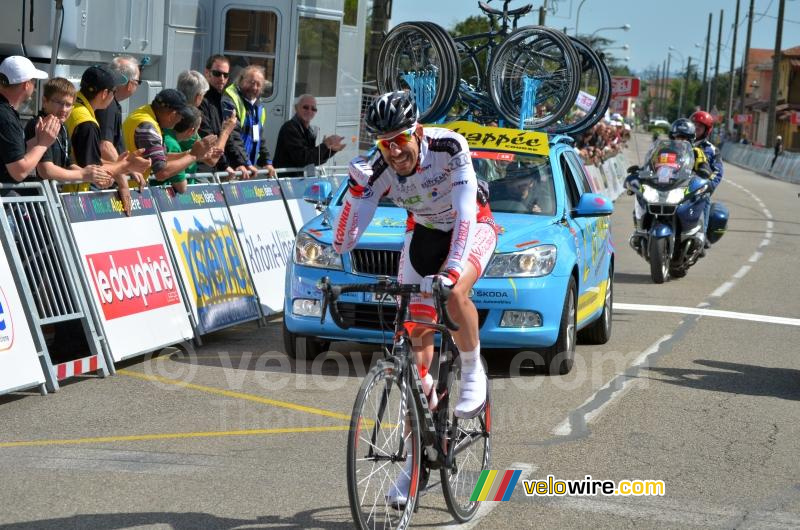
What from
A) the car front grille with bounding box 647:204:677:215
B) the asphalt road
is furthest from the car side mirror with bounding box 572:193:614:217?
the car front grille with bounding box 647:204:677:215

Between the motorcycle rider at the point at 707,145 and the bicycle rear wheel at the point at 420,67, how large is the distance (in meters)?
5.15

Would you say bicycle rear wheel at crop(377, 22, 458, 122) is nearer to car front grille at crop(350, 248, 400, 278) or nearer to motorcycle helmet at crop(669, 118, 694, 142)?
car front grille at crop(350, 248, 400, 278)

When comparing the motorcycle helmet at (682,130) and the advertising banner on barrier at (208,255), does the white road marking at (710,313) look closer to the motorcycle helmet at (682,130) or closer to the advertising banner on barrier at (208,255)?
the motorcycle helmet at (682,130)

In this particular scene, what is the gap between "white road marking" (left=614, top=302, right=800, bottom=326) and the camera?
1362 cm

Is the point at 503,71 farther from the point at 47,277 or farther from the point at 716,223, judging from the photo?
the point at 47,277

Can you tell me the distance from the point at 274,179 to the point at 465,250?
8.01 m

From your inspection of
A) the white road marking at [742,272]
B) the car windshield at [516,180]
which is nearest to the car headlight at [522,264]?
the car windshield at [516,180]

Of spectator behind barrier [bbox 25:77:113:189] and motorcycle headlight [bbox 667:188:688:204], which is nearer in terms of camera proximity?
spectator behind barrier [bbox 25:77:113:189]

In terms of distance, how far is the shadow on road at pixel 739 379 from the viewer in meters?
9.73

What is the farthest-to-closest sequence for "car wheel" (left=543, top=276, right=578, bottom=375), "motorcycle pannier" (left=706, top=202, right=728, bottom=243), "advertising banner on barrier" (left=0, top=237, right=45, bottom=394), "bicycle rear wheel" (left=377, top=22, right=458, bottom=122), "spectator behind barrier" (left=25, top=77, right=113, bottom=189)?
"motorcycle pannier" (left=706, top=202, right=728, bottom=243)
"bicycle rear wheel" (left=377, top=22, right=458, bottom=122)
"car wheel" (left=543, top=276, right=578, bottom=375)
"spectator behind barrier" (left=25, top=77, right=113, bottom=189)
"advertising banner on barrier" (left=0, top=237, right=45, bottom=394)

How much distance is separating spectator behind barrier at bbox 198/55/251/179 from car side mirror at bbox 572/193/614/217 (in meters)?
3.82

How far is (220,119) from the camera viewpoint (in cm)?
1357

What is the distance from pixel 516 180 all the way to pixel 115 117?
128 inches

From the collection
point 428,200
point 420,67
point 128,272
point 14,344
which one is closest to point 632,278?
point 420,67
